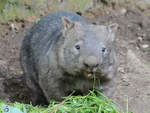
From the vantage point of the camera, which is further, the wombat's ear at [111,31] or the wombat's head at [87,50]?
the wombat's ear at [111,31]

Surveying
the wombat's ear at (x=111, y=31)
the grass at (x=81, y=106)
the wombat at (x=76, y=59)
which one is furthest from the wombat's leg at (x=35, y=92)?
the wombat's ear at (x=111, y=31)

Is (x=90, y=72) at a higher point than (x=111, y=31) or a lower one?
lower

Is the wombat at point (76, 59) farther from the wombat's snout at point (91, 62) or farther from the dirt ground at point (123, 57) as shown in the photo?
the dirt ground at point (123, 57)

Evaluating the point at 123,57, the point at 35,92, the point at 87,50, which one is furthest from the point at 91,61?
the point at 123,57

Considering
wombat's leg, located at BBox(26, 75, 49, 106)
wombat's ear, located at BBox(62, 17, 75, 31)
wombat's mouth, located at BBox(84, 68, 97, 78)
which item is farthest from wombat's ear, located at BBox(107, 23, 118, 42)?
wombat's leg, located at BBox(26, 75, 49, 106)

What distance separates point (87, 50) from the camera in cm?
373

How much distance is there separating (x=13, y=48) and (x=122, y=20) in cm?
256

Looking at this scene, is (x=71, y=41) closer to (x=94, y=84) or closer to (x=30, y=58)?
(x=94, y=84)

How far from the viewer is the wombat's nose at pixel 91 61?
3.59 metres

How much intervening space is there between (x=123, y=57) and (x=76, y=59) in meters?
3.04

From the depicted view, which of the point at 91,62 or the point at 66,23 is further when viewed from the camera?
the point at 66,23

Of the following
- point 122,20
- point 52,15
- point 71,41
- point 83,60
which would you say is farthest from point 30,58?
point 122,20

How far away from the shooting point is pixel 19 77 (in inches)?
254

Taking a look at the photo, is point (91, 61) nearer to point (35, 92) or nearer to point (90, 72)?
point (90, 72)
